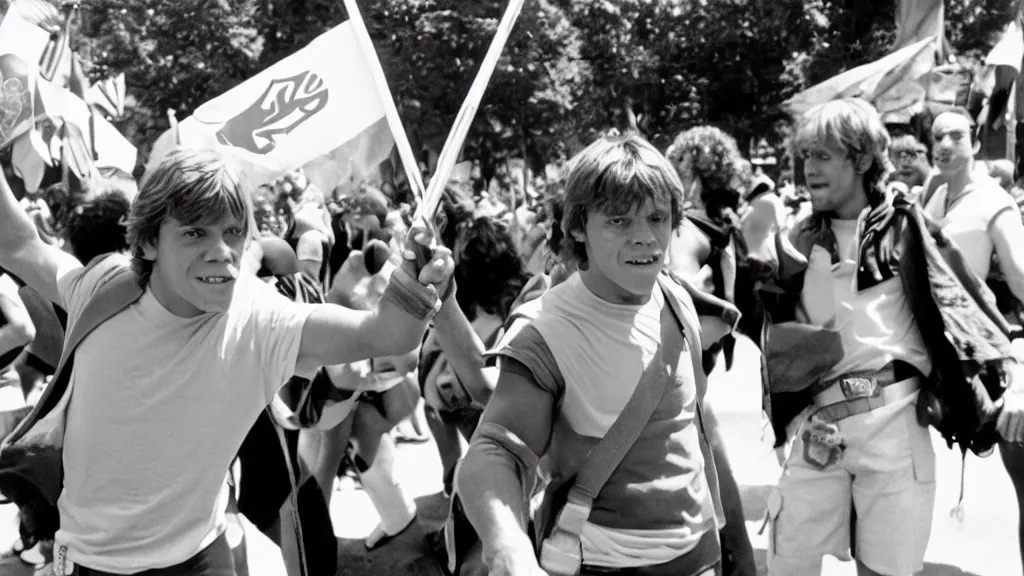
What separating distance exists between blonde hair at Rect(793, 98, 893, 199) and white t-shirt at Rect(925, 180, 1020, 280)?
0.92 meters

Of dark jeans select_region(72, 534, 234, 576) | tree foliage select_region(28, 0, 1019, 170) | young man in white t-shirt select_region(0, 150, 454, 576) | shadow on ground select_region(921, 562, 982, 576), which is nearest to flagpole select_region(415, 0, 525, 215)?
Result: young man in white t-shirt select_region(0, 150, 454, 576)

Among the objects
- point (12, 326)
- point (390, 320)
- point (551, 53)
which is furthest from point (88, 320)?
point (551, 53)

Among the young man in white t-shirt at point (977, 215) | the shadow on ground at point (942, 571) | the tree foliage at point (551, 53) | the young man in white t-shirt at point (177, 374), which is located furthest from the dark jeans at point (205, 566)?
the tree foliage at point (551, 53)

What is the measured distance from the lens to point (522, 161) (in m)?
30.2

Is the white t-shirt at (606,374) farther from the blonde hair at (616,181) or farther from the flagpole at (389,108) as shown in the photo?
the flagpole at (389,108)

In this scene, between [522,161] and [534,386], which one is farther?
[522,161]

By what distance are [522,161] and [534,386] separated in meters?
27.9

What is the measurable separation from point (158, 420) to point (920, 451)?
7.66 feet

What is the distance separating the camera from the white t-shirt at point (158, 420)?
2691 mm

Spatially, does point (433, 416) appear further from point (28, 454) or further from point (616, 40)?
point (616, 40)

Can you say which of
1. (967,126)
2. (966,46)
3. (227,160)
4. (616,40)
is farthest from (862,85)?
(616,40)

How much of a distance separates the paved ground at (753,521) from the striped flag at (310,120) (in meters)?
2.60

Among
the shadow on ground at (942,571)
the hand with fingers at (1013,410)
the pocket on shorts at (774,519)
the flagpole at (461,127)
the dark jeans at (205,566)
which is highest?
the flagpole at (461,127)

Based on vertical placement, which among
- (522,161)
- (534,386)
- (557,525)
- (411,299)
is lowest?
(522,161)
